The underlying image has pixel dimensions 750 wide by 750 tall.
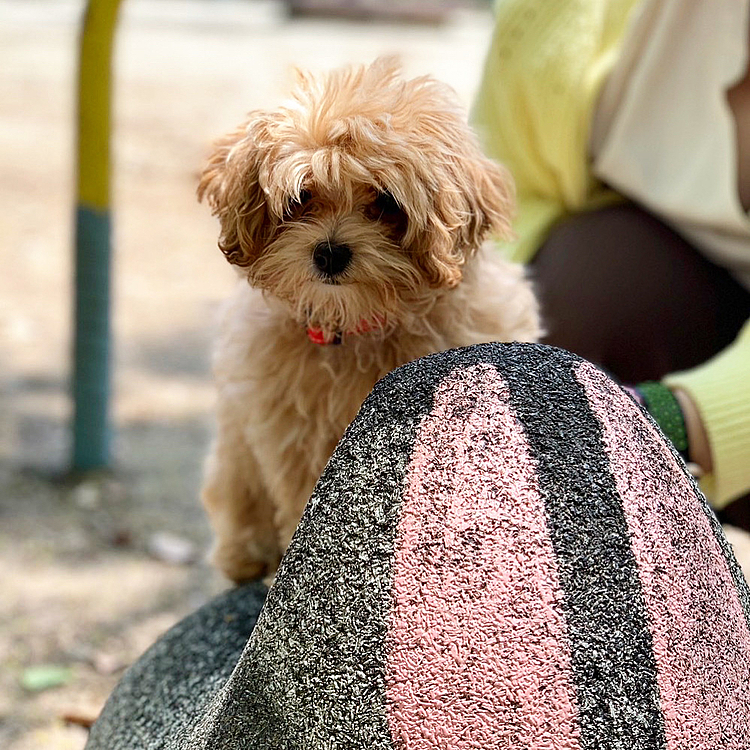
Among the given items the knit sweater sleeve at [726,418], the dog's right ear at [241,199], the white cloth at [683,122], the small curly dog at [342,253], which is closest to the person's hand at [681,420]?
the knit sweater sleeve at [726,418]

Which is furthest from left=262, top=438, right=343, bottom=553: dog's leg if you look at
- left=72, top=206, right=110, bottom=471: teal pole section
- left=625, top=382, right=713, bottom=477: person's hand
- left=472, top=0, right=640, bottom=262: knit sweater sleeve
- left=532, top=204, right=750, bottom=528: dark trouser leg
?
left=72, top=206, right=110, bottom=471: teal pole section

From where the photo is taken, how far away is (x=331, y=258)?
1562 mm

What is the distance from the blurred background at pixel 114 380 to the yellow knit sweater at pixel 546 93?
1.68ft

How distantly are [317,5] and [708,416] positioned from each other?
12.2 metres

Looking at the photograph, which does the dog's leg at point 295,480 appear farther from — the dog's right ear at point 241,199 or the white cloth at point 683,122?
the white cloth at point 683,122

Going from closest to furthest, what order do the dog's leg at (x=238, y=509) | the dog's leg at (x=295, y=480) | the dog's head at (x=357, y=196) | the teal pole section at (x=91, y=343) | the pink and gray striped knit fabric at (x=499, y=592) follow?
the pink and gray striped knit fabric at (x=499, y=592)
the dog's head at (x=357, y=196)
the dog's leg at (x=295, y=480)
the dog's leg at (x=238, y=509)
the teal pole section at (x=91, y=343)

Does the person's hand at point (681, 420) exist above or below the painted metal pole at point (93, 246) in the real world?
above

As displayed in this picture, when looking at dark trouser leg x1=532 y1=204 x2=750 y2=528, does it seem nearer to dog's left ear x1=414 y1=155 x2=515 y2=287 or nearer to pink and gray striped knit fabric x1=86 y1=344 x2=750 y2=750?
dog's left ear x1=414 y1=155 x2=515 y2=287

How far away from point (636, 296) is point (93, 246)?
1.49 meters

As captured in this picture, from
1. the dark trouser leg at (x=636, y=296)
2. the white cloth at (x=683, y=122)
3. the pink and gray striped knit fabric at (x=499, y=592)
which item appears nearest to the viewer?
the pink and gray striped knit fabric at (x=499, y=592)

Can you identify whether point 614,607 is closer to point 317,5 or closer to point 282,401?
point 282,401

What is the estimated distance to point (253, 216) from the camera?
5.29ft

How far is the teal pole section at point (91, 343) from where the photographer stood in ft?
9.49

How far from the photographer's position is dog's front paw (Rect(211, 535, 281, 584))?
82.7 inches
